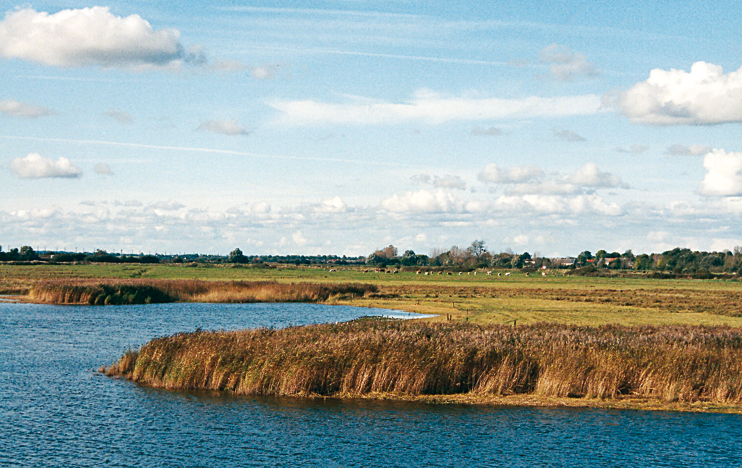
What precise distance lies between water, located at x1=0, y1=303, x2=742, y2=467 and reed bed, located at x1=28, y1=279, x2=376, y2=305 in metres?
50.9

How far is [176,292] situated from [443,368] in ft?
226

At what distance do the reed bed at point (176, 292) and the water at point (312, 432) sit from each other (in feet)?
167

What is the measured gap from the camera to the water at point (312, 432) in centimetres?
2184

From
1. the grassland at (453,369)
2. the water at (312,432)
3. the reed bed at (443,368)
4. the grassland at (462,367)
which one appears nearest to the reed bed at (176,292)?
the water at (312,432)

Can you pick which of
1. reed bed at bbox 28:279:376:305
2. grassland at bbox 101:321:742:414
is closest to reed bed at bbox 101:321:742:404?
grassland at bbox 101:321:742:414

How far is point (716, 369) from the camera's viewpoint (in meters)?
30.8

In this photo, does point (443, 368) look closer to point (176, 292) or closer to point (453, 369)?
point (453, 369)

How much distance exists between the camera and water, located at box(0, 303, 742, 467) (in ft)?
71.7

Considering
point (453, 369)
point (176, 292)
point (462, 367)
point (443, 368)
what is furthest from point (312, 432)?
point (176, 292)

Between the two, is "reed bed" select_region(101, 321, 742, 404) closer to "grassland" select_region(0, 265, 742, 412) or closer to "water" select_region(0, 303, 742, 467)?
"grassland" select_region(0, 265, 742, 412)

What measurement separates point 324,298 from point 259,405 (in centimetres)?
6840

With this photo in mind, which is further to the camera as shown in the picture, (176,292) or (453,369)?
(176,292)

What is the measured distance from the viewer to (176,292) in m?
93.5

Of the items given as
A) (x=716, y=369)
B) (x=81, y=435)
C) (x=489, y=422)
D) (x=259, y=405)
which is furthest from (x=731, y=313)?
(x=81, y=435)
